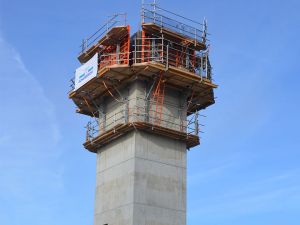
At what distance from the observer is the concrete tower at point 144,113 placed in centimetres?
4578

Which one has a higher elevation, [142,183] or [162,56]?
[162,56]

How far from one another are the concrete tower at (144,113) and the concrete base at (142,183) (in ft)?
0.23

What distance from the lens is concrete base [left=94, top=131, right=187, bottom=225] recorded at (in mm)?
45000

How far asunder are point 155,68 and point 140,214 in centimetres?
1046

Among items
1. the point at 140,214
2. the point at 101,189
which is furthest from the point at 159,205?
the point at 101,189

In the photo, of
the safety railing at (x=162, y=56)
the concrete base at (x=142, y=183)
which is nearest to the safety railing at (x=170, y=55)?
the safety railing at (x=162, y=56)

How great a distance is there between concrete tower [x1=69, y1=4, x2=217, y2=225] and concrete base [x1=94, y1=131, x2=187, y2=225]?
0.23ft

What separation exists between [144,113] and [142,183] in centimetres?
526

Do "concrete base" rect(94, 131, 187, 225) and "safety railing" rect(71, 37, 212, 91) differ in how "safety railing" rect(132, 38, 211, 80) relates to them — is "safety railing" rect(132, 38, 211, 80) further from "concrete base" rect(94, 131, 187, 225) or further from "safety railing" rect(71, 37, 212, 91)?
"concrete base" rect(94, 131, 187, 225)

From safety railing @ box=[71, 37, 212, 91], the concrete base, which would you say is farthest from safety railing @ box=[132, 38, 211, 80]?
the concrete base

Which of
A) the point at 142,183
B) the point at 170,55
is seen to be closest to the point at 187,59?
the point at 170,55

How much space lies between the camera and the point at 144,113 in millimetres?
47219

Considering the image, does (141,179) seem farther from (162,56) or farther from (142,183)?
(162,56)

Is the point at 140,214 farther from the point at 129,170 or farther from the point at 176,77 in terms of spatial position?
the point at 176,77
